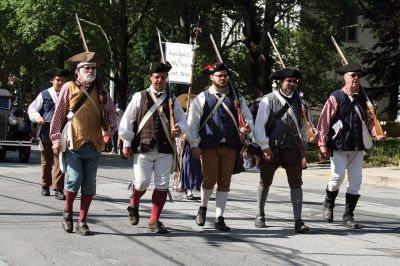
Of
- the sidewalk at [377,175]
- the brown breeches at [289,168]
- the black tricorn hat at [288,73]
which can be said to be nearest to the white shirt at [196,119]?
the brown breeches at [289,168]

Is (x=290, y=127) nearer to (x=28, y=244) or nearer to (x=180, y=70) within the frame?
(x=28, y=244)

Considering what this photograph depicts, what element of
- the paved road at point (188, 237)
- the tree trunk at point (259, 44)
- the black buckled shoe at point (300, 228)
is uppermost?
the tree trunk at point (259, 44)

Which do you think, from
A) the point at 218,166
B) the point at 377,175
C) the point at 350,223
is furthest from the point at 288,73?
the point at 377,175

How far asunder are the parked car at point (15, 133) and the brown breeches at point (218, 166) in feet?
37.8

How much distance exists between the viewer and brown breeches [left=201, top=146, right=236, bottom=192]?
26.3 feet

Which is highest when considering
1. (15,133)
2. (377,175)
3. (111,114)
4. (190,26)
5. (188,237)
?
(190,26)

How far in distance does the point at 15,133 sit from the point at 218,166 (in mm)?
12583

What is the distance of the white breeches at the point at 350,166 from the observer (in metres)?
8.63

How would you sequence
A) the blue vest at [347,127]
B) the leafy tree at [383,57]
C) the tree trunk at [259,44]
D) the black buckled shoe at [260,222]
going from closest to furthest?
the black buckled shoe at [260,222] < the blue vest at [347,127] < the tree trunk at [259,44] < the leafy tree at [383,57]

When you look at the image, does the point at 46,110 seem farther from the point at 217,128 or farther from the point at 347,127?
the point at 347,127

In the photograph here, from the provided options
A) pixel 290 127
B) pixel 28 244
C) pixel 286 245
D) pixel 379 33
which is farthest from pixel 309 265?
pixel 379 33

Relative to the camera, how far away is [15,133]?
1955cm

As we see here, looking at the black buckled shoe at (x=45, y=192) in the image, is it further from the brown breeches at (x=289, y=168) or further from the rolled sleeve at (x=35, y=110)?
the brown breeches at (x=289, y=168)

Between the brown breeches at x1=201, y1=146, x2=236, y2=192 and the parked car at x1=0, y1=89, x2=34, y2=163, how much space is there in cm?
1151
